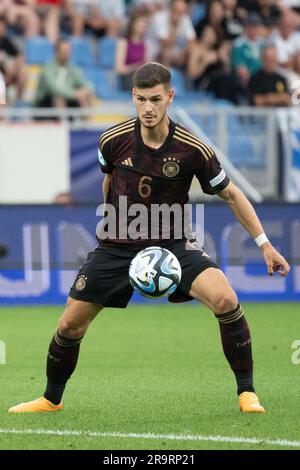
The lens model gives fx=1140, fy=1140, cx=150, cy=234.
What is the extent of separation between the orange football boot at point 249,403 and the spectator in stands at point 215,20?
1251cm

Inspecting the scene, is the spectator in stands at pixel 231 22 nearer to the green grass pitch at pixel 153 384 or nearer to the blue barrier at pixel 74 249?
the blue barrier at pixel 74 249

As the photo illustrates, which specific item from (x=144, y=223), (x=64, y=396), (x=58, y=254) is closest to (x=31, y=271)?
(x=58, y=254)

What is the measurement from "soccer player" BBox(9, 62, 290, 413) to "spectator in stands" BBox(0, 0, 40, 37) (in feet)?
36.2

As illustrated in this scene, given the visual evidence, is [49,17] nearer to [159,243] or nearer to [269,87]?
[269,87]

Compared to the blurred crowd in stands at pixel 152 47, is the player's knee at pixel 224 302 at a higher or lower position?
lower

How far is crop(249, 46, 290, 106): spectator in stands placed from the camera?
57.6 feet

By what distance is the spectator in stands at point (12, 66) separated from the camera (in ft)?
55.5

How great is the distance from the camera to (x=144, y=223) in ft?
A: 24.0

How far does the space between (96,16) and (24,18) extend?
4.84ft

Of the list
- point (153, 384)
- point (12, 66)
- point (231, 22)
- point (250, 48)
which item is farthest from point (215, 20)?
point (153, 384)

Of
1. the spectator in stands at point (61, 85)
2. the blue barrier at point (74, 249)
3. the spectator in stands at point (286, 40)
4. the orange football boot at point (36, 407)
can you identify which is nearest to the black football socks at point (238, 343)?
the orange football boot at point (36, 407)

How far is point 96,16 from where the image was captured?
747 inches

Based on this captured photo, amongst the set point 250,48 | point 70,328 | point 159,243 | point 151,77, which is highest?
point 151,77

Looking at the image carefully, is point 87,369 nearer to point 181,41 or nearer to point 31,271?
point 31,271
